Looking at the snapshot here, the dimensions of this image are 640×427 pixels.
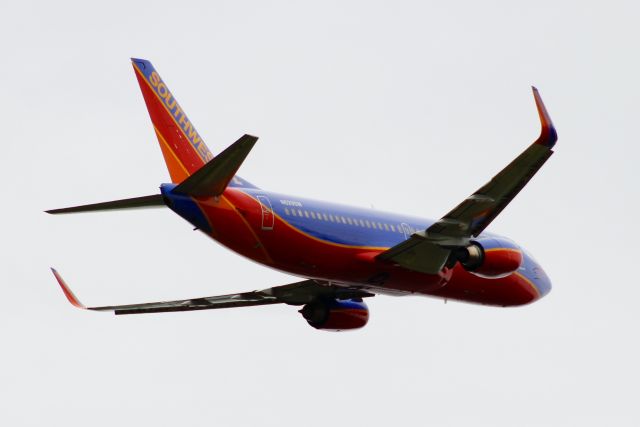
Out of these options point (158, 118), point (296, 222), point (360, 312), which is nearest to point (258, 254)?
point (296, 222)

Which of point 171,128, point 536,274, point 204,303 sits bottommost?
point 204,303

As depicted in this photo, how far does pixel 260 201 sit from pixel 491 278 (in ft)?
31.8

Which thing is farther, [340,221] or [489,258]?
[489,258]

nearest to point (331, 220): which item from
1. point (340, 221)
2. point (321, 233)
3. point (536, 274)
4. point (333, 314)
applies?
point (340, 221)

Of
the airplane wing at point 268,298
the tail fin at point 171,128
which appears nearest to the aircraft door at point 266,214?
the tail fin at point 171,128

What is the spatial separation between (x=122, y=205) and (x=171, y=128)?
4506mm

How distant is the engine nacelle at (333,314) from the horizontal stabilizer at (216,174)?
1000 centimetres

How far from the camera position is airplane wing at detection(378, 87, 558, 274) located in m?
40.0

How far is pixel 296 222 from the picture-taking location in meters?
42.8

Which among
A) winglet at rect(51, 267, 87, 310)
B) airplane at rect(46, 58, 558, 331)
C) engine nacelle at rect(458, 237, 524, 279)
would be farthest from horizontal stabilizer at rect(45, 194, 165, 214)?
engine nacelle at rect(458, 237, 524, 279)

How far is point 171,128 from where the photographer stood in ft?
142

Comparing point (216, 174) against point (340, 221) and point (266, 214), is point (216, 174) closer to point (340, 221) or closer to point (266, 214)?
point (266, 214)

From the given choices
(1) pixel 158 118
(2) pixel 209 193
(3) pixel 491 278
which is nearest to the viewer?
(2) pixel 209 193

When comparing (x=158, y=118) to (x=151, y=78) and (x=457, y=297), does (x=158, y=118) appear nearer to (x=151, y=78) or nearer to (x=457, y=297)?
(x=151, y=78)
